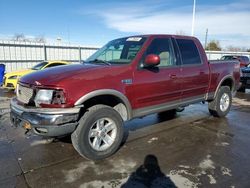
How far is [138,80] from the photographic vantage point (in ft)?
13.4

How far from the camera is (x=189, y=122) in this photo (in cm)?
587

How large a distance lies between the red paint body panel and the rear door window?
0.13 meters

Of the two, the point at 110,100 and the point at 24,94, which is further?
the point at 110,100

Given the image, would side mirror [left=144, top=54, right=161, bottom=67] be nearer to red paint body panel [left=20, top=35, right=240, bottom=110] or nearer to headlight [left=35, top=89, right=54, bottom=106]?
red paint body panel [left=20, top=35, right=240, bottom=110]

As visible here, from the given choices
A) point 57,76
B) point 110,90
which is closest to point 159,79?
point 110,90

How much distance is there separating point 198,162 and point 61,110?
7.42ft

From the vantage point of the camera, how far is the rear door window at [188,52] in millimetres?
5090

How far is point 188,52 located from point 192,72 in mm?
485

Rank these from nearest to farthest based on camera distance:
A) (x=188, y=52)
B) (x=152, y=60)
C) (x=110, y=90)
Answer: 1. (x=110, y=90)
2. (x=152, y=60)
3. (x=188, y=52)

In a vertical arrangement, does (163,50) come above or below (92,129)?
above

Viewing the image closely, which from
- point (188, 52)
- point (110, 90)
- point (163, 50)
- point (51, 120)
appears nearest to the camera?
point (51, 120)

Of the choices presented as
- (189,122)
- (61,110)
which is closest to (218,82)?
(189,122)

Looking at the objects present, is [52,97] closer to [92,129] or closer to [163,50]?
[92,129]

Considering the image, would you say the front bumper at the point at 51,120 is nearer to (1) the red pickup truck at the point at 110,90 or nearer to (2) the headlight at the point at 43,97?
(1) the red pickup truck at the point at 110,90
